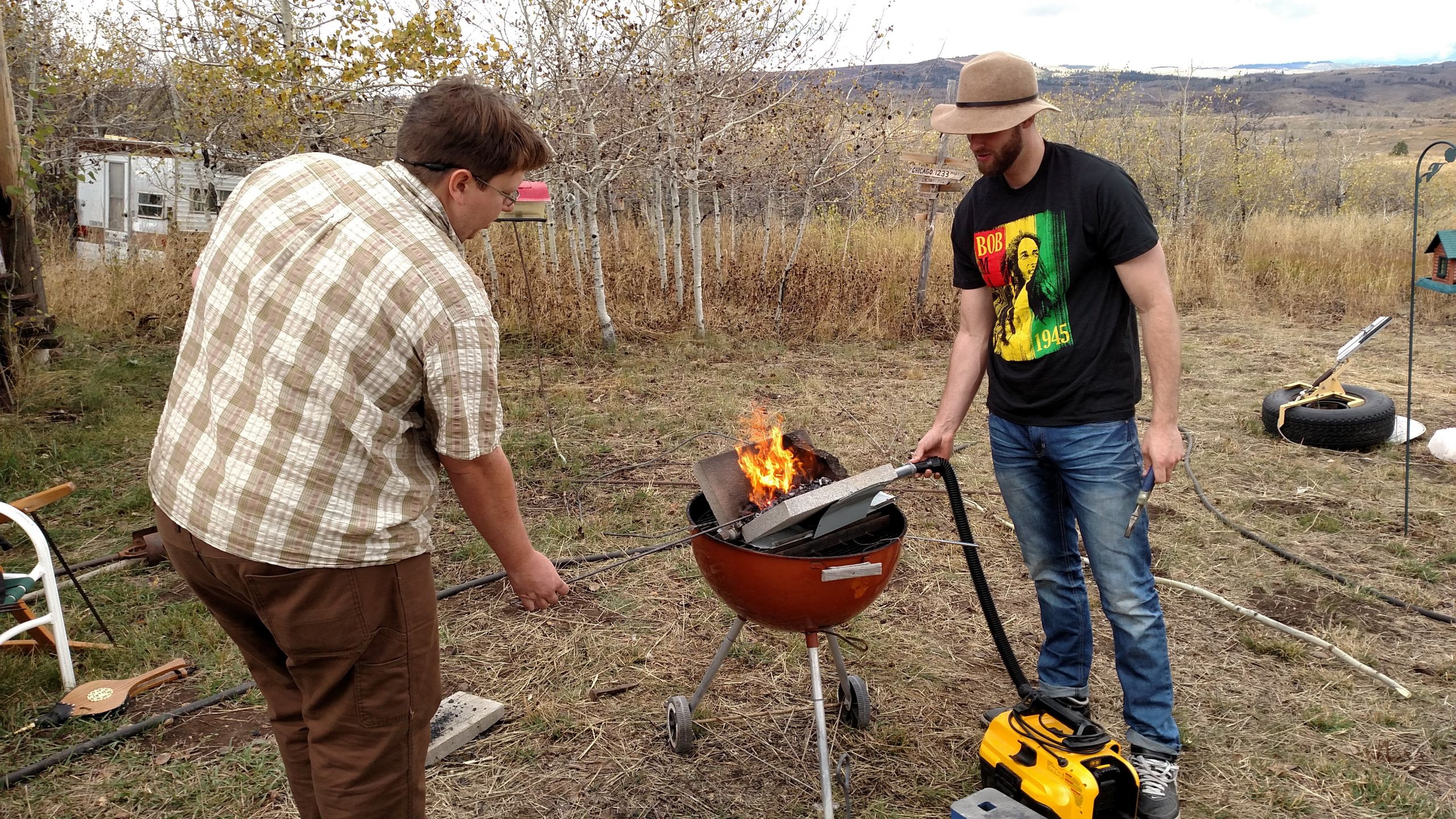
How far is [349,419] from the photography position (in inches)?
64.9

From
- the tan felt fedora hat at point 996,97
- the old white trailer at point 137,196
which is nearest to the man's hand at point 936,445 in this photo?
the tan felt fedora hat at point 996,97

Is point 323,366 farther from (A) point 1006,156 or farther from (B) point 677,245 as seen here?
(B) point 677,245

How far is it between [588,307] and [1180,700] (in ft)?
25.1

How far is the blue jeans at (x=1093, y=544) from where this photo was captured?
2.54m

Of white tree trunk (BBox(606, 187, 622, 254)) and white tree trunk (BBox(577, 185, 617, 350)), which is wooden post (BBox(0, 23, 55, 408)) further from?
white tree trunk (BBox(606, 187, 622, 254))

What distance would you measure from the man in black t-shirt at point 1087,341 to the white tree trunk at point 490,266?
6816 millimetres

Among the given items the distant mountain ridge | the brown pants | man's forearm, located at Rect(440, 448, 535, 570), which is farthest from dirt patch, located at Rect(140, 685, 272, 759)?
the distant mountain ridge

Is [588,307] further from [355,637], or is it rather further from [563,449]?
[355,637]

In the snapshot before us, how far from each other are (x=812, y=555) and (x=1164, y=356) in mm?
1183

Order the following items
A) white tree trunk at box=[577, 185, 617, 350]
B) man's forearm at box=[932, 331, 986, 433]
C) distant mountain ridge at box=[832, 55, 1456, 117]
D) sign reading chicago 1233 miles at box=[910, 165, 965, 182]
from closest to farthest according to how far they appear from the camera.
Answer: man's forearm at box=[932, 331, 986, 433] < white tree trunk at box=[577, 185, 617, 350] < sign reading chicago 1233 miles at box=[910, 165, 965, 182] < distant mountain ridge at box=[832, 55, 1456, 117]

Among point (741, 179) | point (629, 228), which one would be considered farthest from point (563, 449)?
point (629, 228)

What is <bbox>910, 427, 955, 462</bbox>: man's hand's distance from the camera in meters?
2.86

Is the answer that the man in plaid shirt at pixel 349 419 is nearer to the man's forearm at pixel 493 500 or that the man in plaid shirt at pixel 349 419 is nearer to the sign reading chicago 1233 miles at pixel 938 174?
the man's forearm at pixel 493 500

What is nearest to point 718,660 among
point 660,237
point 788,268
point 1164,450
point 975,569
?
point 975,569
